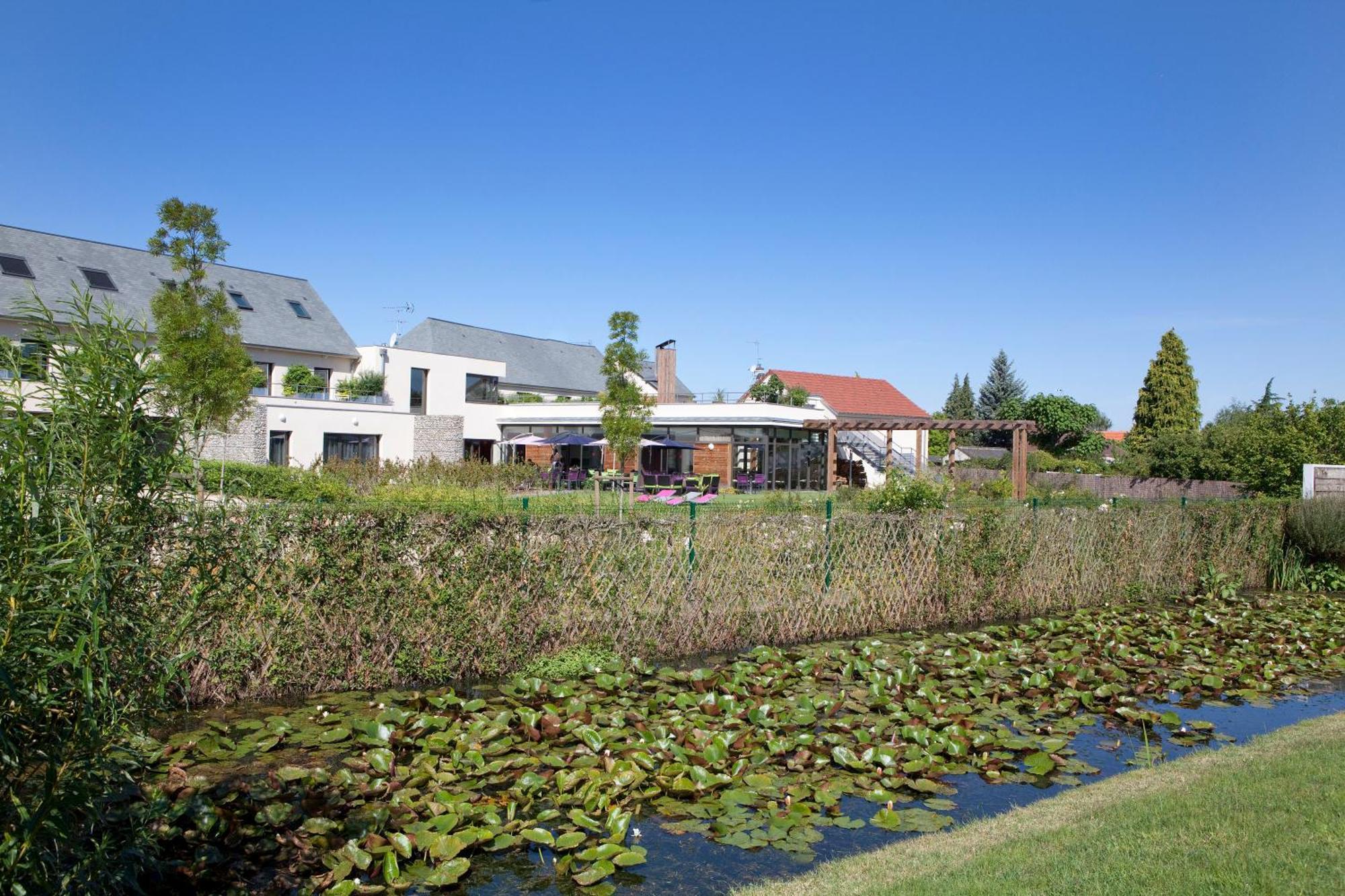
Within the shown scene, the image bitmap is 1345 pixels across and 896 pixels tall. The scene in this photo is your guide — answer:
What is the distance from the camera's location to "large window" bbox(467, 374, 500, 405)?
124 feet

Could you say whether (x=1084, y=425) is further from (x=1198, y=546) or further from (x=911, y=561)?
(x=911, y=561)

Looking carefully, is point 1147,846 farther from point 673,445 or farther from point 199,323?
point 673,445

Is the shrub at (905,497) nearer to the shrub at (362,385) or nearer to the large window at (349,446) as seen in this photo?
the large window at (349,446)

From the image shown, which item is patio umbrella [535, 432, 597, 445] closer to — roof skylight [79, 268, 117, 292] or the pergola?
the pergola

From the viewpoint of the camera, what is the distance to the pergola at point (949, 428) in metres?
28.9

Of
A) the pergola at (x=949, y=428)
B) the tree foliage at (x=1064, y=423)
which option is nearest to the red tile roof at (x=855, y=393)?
the tree foliage at (x=1064, y=423)

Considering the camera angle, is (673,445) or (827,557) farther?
(673,445)

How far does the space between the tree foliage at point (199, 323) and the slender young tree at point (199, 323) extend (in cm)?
1

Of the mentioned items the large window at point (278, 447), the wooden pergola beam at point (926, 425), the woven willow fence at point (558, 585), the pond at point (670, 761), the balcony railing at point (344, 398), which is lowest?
the pond at point (670, 761)

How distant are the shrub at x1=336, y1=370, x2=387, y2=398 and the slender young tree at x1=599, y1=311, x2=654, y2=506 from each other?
10609 mm

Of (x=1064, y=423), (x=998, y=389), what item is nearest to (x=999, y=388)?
(x=998, y=389)

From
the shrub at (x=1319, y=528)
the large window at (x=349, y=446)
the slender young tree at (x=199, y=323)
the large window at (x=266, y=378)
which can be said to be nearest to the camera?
the shrub at (x=1319, y=528)

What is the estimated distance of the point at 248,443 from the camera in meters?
26.5

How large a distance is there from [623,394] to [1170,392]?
29.9 m
